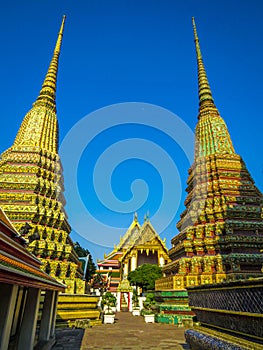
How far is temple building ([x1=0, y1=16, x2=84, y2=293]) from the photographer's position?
1564cm

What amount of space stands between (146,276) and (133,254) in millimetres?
6923

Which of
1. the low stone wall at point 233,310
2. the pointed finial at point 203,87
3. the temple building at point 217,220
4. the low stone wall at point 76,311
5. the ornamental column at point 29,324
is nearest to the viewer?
the low stone wall at point 233,310

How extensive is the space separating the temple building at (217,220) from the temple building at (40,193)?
6861 mm

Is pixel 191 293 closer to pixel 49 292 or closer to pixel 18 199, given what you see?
pixel 49 292

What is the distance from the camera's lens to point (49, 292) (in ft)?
25.7

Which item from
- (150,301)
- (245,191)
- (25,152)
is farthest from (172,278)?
(25,152)

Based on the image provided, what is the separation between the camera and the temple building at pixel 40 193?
15642 mm

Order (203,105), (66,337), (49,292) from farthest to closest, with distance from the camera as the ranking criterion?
(203,105)
(66,337)
(49,292)

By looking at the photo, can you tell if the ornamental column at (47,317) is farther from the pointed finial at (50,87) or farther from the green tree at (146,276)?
the green tree at (146,276)

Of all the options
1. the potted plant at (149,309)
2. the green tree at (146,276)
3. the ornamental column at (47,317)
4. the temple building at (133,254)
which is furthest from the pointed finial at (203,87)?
the temple building at (133,254)

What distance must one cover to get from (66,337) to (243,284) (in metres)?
8.14

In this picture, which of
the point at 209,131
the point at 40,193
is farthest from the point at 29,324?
the point at 209,131

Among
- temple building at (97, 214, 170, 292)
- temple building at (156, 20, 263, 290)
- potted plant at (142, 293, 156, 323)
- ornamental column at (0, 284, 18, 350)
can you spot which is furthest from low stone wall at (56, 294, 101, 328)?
temple building at (97, 214, 170, 292)

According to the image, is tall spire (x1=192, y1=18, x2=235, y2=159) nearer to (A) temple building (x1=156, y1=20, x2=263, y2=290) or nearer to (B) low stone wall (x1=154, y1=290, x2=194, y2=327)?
(A) temple building (x1=156, y1=20, x2=263, y2=290)
